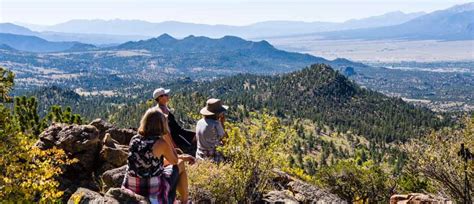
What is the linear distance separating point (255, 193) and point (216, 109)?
289 cm

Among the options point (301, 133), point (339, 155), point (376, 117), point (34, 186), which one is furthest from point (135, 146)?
point (376, 117)

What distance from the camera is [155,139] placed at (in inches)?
328

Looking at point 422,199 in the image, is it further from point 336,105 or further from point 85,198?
point 336,105

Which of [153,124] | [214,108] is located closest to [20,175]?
[153,124]

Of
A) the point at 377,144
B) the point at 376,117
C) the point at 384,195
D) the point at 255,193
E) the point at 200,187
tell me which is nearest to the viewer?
the point at 200,187

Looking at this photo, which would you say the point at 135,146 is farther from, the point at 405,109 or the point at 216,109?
the point at 405,109

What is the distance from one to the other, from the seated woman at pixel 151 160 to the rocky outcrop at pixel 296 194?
3038 millimetres

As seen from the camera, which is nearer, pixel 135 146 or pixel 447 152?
pixel 135 146

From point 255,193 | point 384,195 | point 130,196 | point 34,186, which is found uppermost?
point 34,186

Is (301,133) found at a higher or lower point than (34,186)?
lower

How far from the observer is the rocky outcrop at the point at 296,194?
10907mm

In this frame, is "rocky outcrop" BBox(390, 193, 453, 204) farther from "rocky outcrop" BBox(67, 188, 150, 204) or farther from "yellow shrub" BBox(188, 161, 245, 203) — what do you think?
"rocky outcrop" BBox(67, 188, 150, 204)

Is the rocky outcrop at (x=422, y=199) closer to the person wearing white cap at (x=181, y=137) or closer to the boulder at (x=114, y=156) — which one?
the person wearing white cap at (x=181, y=137)

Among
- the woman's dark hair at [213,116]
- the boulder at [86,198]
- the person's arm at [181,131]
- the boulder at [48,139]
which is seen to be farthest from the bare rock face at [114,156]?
the boulder at [86,198]
